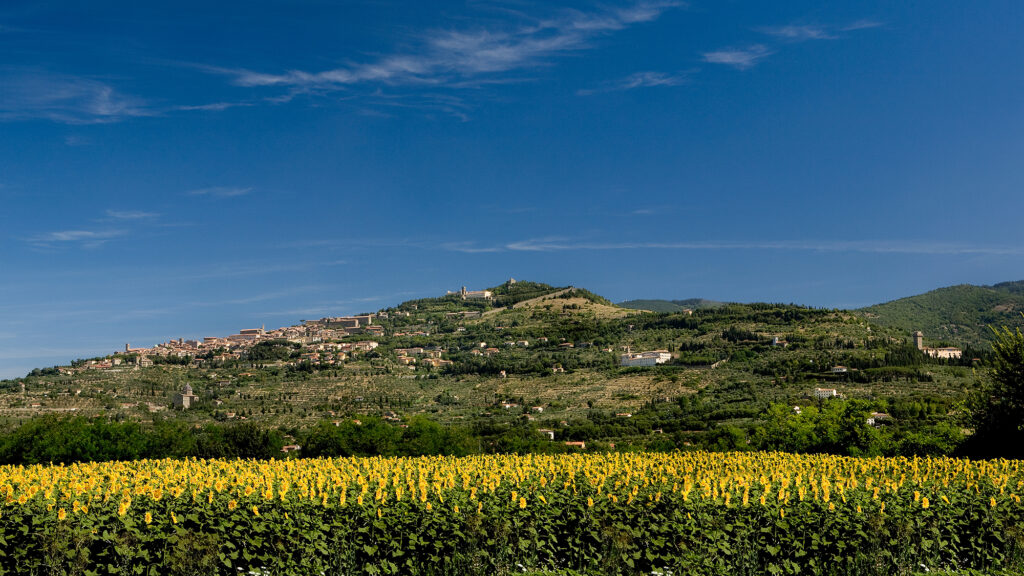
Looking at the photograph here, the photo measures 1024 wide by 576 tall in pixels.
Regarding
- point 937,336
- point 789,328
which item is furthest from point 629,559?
point 937,336

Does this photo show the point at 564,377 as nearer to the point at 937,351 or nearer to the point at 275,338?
the point at 937,351

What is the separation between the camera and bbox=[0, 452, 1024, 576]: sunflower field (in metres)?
9.60

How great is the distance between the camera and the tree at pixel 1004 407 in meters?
23.5

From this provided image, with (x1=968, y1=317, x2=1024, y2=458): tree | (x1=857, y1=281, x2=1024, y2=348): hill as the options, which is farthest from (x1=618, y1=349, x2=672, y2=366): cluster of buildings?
(x1=968, y1=317, x2=1024, y2=458): tree

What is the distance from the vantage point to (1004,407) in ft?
78.4

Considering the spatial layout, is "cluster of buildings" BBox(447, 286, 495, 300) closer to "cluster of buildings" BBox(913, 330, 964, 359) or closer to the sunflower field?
"cluster of buildings" BBox(913, 330, 964, 359)

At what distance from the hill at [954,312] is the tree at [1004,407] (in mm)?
109052

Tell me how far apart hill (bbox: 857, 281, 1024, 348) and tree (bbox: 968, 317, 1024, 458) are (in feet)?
358

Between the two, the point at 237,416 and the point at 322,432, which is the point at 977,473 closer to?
the point at 322,432

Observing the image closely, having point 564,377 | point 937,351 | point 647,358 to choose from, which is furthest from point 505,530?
point 647,358

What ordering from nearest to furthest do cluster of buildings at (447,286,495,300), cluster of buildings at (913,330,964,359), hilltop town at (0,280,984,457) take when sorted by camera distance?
1. hilltop town at (0,280,984,457)
2. cluster of buildings at (913,330,964,359)
3. cluster of buildings at (447,286,495,300)

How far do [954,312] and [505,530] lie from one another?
155301 mm

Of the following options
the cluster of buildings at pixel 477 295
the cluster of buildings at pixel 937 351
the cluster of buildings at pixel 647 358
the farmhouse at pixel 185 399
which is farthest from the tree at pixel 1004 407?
the cluster of buildings at pixel 477 295

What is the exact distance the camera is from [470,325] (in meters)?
148
